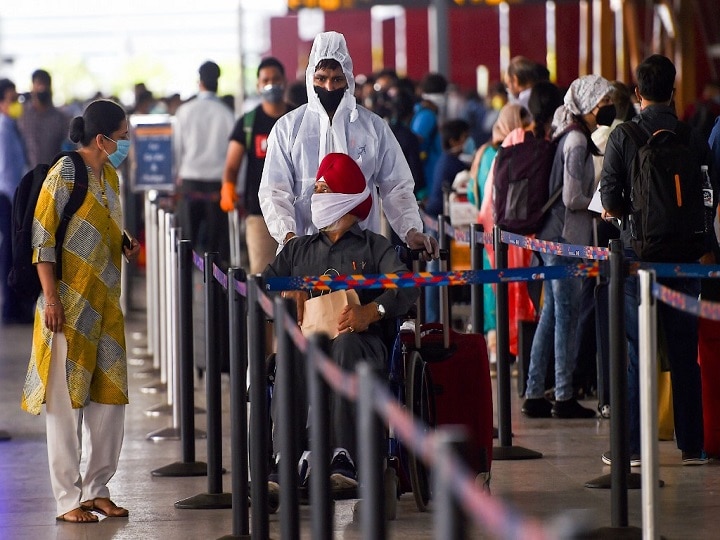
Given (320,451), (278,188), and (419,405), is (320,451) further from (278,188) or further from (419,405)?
(278,188)

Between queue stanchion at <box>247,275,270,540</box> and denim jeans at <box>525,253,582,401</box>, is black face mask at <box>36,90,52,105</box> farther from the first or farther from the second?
queue stanchion at <box>247,275,270,540</box>

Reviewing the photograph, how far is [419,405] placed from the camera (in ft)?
20.6

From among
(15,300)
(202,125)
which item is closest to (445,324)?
(15,300)

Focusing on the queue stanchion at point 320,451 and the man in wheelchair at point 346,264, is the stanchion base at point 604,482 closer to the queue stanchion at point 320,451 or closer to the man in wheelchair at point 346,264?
the man in wheelchair at point 346,264

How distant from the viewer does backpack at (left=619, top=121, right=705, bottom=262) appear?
676 cm

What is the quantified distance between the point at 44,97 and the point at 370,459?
12045mm

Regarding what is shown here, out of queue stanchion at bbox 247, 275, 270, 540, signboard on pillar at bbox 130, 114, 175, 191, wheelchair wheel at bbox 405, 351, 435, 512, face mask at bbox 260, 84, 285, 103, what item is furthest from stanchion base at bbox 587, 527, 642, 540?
signboard on pillar at bbox 130, 114, 175, 191

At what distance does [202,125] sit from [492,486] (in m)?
7.46

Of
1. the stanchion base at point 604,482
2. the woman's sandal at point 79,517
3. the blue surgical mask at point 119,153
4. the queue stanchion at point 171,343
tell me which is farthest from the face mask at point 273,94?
the woman's sandal at point 79,517

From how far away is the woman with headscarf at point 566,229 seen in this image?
846cm

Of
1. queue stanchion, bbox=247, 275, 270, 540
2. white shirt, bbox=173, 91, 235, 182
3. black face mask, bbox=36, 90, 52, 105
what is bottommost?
queue stanchion, bbox=247, 275, 270, 540

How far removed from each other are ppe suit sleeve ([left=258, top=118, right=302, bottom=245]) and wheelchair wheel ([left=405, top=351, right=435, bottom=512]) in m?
1.07

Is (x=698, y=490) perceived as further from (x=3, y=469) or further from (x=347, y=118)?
(x=3, y=469)

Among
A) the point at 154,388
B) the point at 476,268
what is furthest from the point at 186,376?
the point at 154,388
